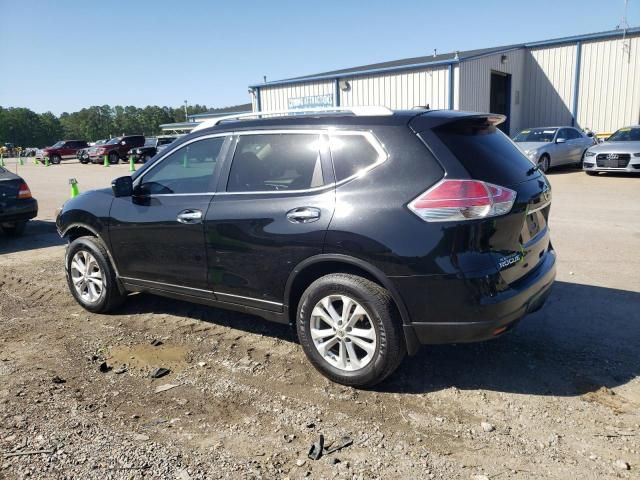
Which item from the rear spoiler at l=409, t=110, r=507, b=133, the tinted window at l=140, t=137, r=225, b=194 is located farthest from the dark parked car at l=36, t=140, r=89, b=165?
the rear spoiler at l=409, t=110, r=507, b=133

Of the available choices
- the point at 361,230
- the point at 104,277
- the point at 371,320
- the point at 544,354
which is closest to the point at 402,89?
the point at 104,277

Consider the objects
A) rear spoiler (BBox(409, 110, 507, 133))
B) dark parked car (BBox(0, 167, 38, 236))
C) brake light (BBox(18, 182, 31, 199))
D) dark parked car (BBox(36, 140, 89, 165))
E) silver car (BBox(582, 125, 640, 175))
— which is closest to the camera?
rear spoiler (BBox(409, 110, 507, 133))

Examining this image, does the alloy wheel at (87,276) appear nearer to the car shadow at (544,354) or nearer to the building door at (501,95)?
the car shadow at (544,354)

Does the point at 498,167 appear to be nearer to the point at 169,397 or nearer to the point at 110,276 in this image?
the point at 169,397

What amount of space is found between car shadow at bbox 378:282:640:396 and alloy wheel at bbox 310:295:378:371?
0.30 meters

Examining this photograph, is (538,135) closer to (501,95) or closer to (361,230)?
(501,95)

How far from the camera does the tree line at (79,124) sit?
364ft

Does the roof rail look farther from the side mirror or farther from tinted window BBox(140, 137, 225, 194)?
the side mirror

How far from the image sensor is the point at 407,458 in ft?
9.21

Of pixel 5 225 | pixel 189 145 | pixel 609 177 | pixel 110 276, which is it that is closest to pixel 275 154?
pixel 189 145

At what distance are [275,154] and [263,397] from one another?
1771 mm

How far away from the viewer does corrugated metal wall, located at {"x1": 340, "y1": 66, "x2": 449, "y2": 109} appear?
924 inches

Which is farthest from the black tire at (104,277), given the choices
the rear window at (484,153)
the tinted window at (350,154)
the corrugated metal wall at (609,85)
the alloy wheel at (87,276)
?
the corrugated metal wall at (609,85)

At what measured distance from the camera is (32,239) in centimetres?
949
